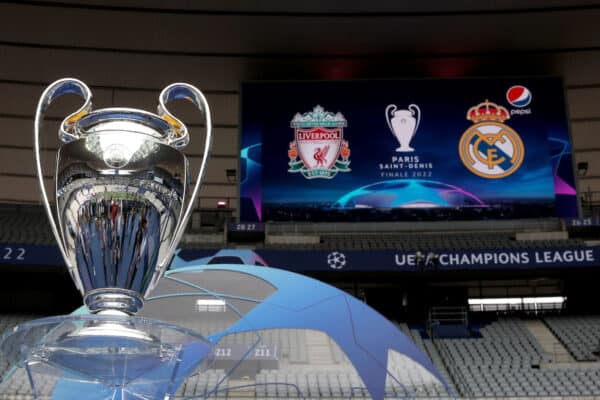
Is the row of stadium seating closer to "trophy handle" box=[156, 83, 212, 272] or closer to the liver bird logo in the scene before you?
the liver bird logo

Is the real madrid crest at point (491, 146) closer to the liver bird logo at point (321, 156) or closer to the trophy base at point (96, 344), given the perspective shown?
the liver bird logo at point (321, 156)

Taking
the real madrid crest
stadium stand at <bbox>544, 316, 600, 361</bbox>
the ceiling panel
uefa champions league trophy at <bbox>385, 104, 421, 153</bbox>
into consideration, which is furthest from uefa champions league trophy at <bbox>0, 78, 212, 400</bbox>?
the real madrid crest

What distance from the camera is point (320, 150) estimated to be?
1820 cm

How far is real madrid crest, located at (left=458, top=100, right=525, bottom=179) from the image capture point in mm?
18094

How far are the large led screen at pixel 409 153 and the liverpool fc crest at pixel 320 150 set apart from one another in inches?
1.1

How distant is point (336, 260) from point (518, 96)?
693 centimetres

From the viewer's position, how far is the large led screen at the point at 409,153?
17938 millimetres

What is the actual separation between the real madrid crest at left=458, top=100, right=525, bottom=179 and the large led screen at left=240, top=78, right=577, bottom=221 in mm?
28

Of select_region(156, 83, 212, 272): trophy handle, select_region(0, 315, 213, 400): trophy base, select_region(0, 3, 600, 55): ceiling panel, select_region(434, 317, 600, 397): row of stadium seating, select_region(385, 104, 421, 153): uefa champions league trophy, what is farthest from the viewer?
select_region(385, 104, 421, 153): uefa champions league trophy

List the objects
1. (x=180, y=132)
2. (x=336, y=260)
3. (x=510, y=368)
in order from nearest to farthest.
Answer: (x=180, y=132)
(x=510, y=368)
(x=336, y=260)

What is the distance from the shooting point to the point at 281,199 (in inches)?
713

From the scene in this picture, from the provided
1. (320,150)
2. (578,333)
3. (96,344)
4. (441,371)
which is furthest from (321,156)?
(96,344)

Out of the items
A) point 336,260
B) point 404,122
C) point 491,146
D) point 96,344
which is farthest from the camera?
point 404,122

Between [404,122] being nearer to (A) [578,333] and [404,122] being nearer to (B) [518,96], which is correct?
(B) [518,96]
